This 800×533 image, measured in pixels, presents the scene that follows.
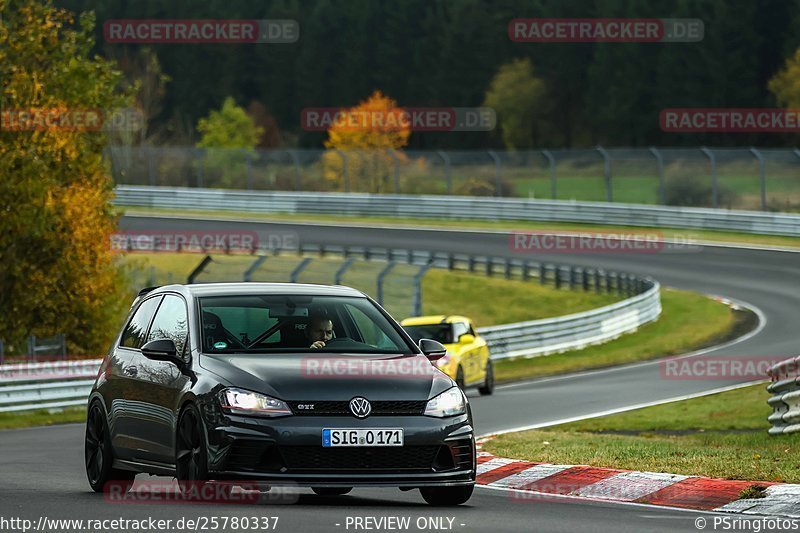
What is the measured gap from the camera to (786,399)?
1551cm

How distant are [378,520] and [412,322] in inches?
656

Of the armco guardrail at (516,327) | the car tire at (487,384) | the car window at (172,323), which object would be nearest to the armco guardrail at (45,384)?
the armco guardrail at (516,327)

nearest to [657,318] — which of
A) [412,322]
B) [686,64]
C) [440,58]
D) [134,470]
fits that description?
[412,322]

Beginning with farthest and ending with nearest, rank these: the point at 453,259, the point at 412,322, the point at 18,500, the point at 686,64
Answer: the point at 686,64, the point at 453,259, the point at 412,322, the point at 18,500

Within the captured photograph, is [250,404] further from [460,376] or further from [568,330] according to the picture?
[568,330]

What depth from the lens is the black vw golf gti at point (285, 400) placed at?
9586mm

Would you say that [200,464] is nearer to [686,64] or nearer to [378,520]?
[378,520]

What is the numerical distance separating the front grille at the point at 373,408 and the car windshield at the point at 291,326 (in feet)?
2.51

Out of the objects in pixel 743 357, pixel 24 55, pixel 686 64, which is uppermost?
pixel 686 64

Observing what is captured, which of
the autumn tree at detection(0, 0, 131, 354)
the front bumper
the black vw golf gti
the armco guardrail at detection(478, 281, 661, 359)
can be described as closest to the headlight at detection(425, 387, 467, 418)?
the black vw golf gti

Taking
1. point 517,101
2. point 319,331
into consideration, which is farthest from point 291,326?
point 517,101

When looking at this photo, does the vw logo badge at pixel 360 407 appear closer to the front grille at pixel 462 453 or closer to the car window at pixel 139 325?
the front grille at pixel 462 453

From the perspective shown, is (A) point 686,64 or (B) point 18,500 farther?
(A) point 686,64

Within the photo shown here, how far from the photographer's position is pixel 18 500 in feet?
34.8
